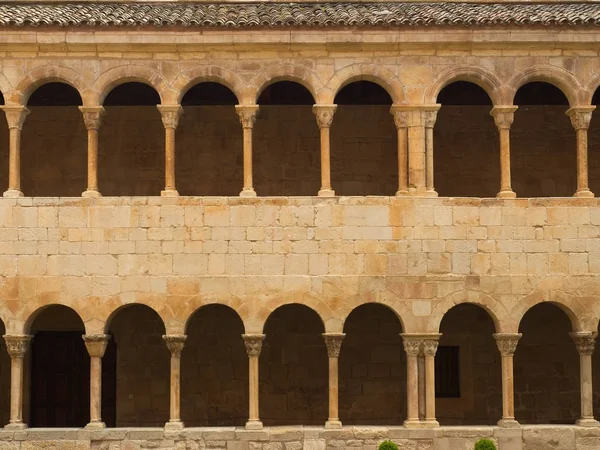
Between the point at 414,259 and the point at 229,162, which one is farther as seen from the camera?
the point at 229,162

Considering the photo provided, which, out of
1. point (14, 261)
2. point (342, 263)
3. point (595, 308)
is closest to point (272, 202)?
point (342, 263)

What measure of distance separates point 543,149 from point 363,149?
11.2 feet

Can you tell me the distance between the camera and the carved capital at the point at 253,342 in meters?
16.6

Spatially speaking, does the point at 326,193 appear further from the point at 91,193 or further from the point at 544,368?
the point at 544,368

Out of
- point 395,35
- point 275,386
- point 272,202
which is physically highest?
point 395,35

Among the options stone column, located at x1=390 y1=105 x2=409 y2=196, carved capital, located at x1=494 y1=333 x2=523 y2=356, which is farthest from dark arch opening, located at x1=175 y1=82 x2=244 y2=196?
carved capital, located at x1=494 y1=333 x2=523 y2=356

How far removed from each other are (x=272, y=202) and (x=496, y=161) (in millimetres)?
5183

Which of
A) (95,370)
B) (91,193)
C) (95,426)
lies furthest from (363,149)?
(95,426)

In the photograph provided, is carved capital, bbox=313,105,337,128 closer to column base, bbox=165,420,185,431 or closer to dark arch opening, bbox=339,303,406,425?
dark arch opening, bbox=339,303,406,425

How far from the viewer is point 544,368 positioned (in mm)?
19719

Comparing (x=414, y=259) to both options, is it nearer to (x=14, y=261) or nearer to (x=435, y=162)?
(x=435, y=162)

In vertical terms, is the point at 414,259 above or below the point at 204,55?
below

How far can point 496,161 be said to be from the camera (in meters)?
19.6

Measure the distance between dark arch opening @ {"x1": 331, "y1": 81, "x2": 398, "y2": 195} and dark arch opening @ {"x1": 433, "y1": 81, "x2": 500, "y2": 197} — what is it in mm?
891
